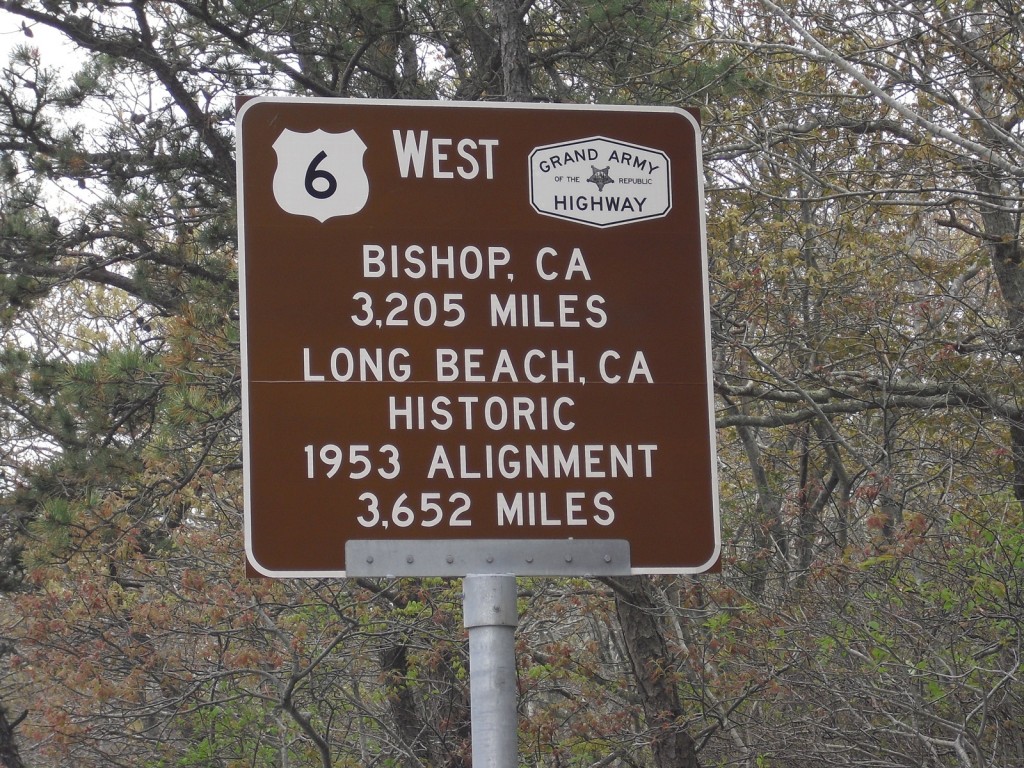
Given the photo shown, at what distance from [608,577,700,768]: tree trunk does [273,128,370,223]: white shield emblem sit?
20.5ft

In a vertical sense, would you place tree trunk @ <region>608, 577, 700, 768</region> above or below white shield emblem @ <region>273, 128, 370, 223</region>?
below

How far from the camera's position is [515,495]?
2719 mm

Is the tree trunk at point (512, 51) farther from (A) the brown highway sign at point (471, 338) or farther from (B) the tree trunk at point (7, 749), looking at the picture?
(B) the tree trunk at point (7, 749)

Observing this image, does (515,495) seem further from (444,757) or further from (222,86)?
(222,86)

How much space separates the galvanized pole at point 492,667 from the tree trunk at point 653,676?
20.5 feet

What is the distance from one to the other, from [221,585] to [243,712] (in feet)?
7.03

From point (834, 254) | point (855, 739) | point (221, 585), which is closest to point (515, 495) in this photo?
point (855, 739)

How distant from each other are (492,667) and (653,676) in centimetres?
650

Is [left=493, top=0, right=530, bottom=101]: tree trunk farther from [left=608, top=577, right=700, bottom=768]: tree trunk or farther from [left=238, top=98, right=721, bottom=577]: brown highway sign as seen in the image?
[left=238, top=98, right=721, bottom=577]: brown highway sign

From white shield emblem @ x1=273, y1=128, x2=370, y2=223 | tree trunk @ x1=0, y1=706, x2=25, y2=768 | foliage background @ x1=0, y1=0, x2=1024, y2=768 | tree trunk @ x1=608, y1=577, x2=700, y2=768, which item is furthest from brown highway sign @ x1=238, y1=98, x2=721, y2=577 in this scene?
tree trunk @ x1=0, y1=706, x2=25, y2=768

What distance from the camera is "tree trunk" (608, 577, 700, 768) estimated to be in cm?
884

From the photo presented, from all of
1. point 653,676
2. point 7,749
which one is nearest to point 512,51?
point 653,676

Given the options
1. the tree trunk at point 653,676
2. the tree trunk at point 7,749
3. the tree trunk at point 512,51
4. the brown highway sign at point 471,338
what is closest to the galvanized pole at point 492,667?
the brown highway sign at point 471,338

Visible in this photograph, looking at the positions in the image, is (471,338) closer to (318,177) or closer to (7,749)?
(318,177)
